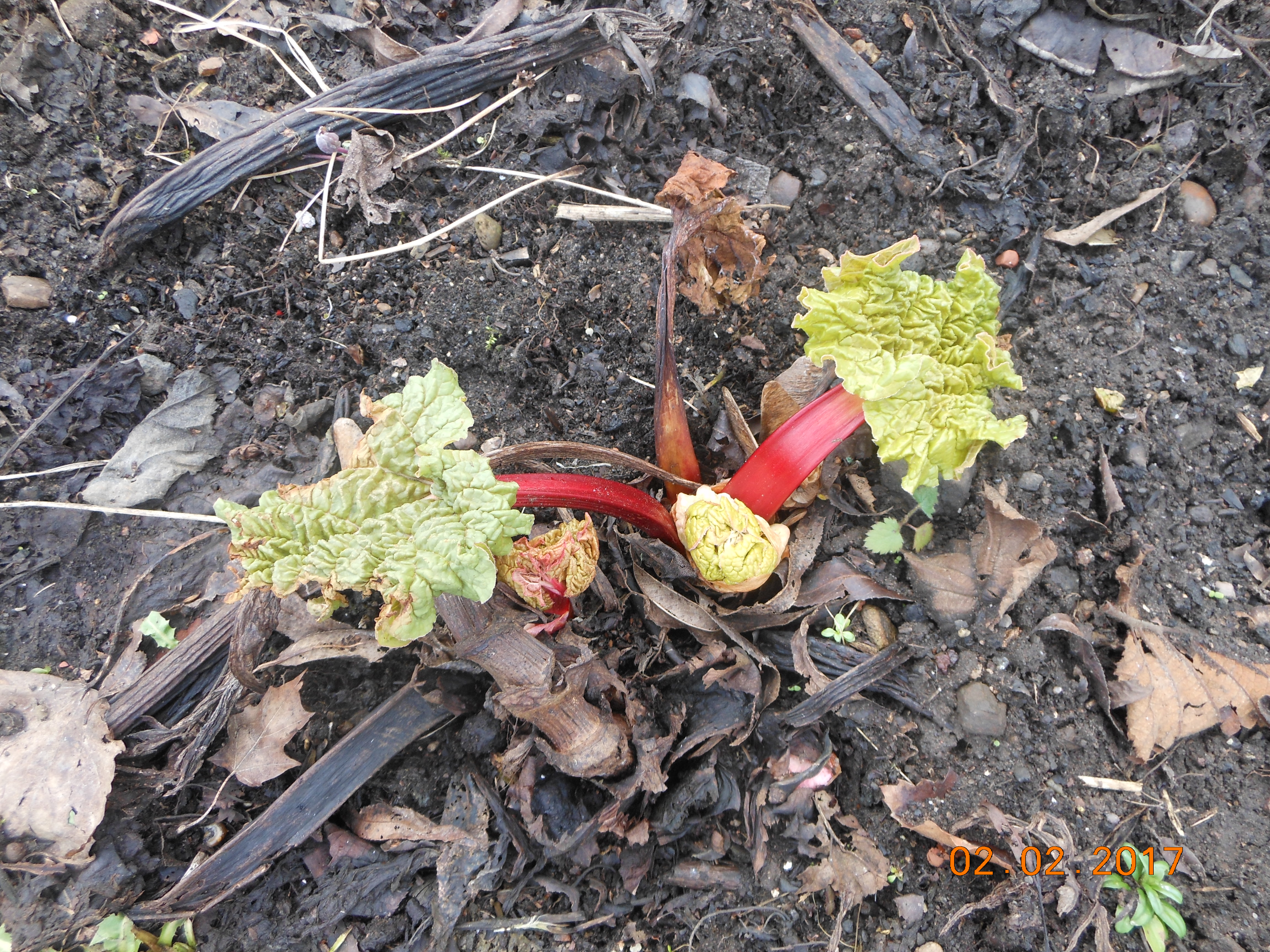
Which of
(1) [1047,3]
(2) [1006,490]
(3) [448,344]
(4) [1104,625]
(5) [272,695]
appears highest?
(1) [1047,3]

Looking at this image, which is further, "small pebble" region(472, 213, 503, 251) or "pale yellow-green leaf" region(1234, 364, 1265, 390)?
"small pebble" region(472, 213, 503, 251)

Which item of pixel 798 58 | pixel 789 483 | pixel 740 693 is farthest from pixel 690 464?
pixel 798 58

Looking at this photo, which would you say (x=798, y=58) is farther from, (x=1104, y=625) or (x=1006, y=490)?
(x=1104, y=625)

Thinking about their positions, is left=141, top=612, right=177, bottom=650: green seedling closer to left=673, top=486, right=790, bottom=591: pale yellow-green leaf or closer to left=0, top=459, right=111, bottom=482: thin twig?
left=0, top=459, right=111, bottom=482: thin twig

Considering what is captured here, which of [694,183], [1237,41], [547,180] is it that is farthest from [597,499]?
[1237,41]

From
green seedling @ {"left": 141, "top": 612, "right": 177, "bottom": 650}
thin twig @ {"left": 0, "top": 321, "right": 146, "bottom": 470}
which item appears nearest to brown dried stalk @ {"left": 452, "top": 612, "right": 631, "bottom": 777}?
→ green seedling @ {"left": 141, "top": 612, "right": 177, "bottom": 650}
